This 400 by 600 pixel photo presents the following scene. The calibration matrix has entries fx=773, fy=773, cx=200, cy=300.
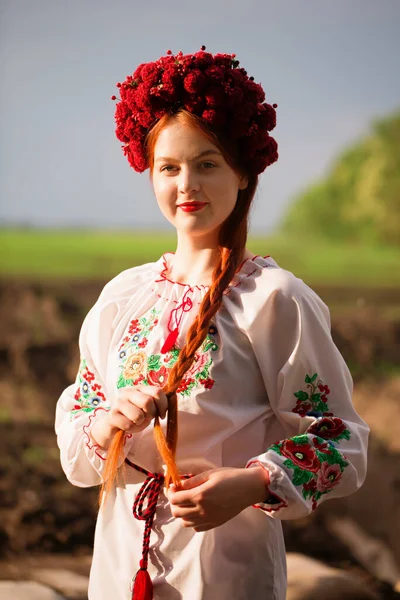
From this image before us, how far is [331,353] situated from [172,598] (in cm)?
43

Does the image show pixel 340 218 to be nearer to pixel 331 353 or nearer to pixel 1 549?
pixel 1 549

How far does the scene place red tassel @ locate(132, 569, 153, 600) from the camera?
1120 mm

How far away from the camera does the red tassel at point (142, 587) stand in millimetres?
1120

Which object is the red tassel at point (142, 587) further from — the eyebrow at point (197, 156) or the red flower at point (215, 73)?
the red flower at point (215, 73)

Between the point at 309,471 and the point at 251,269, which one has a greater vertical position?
the point at 251,269

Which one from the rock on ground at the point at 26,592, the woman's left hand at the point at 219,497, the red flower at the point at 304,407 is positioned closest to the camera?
the woman's left hand at the point at 219,497

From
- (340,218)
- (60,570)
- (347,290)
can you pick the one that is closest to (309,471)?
(60,570)

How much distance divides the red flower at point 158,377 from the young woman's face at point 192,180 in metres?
0.22

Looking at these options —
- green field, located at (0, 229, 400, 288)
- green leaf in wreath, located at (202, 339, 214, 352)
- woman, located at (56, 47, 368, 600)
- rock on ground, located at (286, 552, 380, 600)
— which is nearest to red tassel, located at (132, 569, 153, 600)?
woman, located at (56, 47, 368, 600)

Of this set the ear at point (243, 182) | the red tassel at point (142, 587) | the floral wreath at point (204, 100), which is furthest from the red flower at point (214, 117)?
the red tassel at point (142, 587)

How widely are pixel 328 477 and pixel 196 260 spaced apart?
400 millimetres

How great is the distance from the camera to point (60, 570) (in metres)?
2.47

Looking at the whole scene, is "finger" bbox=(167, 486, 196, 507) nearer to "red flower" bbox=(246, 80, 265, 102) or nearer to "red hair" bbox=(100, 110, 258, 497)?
"red hair" bbox=(100, 110, 258, 497)

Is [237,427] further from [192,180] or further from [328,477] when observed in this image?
[192,180]
